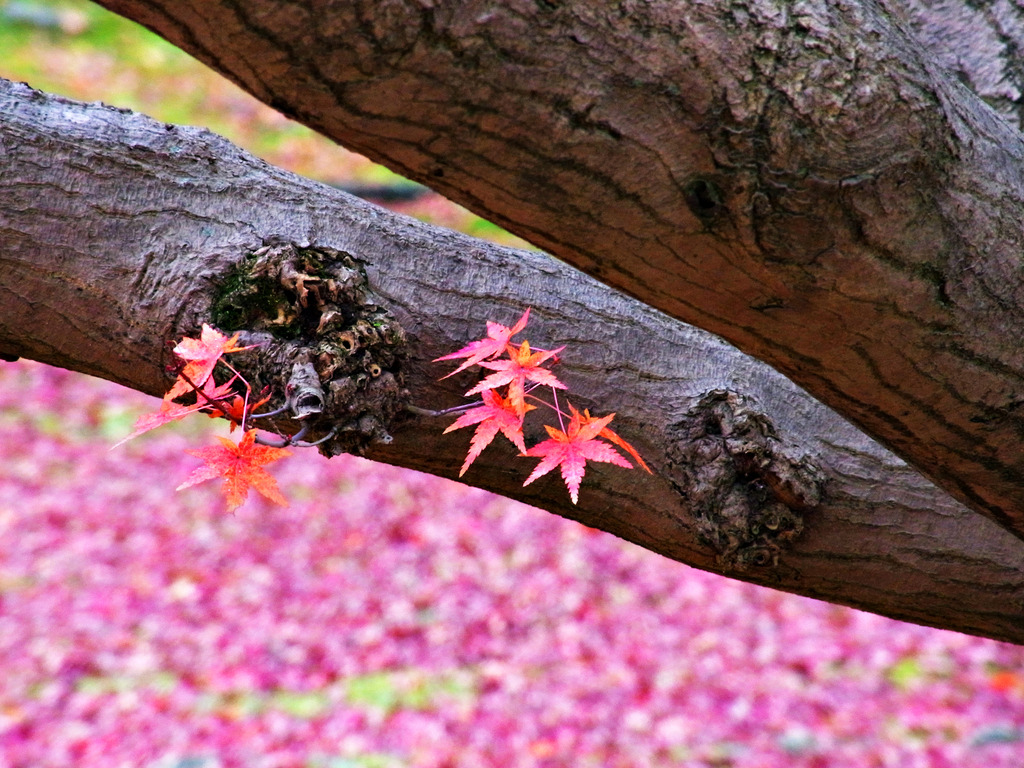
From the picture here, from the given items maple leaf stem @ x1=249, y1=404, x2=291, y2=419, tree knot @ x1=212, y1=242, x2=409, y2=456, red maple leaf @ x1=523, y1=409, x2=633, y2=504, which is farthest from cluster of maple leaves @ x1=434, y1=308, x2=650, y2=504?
maple leaf stem @ x1=249, y1=404, x2=291, y2=419

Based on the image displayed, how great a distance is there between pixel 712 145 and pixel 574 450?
602 millimetres

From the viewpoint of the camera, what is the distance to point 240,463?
127cm

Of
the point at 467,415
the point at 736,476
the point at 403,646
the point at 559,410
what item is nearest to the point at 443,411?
the point at 467,415

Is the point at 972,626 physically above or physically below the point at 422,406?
below

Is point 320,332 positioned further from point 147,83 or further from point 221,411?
point 147,83

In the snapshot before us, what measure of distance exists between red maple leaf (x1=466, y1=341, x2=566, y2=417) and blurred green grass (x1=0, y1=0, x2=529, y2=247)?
7073 mm

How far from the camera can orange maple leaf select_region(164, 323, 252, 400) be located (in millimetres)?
1192

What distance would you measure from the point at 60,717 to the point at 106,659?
38 centimetres

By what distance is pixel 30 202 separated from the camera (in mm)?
1214

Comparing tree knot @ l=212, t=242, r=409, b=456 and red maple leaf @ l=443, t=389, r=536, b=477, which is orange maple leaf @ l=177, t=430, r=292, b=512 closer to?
tree knot @ l=212, t=242, r=409, b=456

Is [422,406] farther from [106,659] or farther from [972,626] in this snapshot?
[106,659]

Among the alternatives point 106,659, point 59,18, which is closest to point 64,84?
point 59,18

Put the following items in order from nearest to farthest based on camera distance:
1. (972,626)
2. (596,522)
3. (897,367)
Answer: (897,367), (596,522), (972,626)

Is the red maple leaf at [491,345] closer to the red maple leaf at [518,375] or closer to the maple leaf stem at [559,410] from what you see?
the red maple leaf at [518,375]
